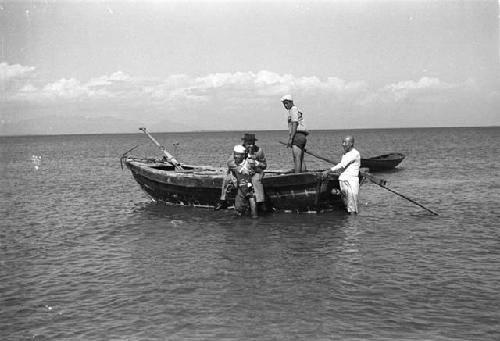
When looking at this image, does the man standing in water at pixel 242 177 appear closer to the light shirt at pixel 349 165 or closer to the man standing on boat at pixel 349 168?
the man standing on boat at pixel 349 168

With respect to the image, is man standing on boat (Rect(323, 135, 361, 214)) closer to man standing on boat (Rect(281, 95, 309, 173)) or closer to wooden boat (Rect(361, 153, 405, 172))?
man standing on boat (Rect(281, 95, 309, 173))

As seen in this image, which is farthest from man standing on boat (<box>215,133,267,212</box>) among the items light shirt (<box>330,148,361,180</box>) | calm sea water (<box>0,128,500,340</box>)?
light shirt (<box>330,148,361,180</box>)

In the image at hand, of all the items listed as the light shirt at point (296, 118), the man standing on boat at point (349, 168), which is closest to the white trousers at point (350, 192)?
the man standing on boat at point (349, 168)

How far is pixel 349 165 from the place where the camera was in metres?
14.6

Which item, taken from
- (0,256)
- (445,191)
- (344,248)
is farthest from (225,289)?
(445,191)

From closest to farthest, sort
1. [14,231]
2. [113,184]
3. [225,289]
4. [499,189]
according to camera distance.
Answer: [225,289], [14,231], [499,189], [113,184]

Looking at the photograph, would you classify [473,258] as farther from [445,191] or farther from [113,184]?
[113,184]

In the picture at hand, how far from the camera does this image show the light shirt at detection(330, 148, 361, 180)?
47.4 feet

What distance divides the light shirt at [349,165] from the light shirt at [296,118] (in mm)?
1731

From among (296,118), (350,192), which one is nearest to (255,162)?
(296,118)

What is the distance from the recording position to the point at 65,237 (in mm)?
14070

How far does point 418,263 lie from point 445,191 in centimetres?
1389

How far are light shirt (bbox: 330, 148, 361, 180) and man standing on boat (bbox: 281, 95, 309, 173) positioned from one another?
1.48 m

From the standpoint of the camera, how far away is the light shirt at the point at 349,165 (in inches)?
568
